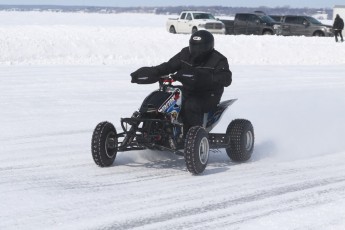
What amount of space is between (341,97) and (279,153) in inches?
284

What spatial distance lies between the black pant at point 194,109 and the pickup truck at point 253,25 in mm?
33193

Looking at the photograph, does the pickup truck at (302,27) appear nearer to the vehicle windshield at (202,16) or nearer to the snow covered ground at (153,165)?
the vehicle windshield at (202,16)

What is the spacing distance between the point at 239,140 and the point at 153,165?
105cm

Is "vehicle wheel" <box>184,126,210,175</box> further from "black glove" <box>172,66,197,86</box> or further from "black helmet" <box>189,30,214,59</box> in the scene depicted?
"black helmet" <box>189,30,214,59</box>

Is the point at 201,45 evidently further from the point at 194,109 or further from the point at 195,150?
the point at 195,150

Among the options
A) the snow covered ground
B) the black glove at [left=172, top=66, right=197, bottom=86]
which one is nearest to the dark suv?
the snow covered ground

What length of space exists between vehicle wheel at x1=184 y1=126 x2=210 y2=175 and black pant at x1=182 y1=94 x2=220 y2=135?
1.39ft

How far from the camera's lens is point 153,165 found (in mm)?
7941

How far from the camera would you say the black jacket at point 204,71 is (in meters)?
7.71

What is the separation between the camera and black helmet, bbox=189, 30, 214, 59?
786 centimetres

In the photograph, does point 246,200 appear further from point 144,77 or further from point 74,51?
point 74,51

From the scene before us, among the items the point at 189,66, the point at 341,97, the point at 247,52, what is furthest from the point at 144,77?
the point at 247,52

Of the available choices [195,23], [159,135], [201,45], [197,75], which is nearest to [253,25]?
[195,23]

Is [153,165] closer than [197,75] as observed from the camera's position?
No
